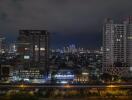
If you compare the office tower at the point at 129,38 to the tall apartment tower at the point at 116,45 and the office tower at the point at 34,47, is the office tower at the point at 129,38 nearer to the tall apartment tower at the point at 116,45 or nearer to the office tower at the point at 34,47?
the tall apartment tower at the point at 116,45

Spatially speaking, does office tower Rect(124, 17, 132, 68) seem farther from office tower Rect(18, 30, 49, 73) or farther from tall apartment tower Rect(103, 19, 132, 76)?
office tower Rect(18, 30, 49, 73)

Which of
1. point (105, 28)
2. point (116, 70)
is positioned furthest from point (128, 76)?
point (105, 28)

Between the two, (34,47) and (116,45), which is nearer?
(116,45)

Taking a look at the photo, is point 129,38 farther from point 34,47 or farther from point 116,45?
point 34,47

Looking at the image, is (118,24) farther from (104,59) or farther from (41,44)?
(41,44)

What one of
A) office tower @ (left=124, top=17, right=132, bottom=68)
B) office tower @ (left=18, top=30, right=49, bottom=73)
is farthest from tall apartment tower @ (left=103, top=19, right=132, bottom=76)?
office tower @ (left=18, top=30, right=49, bottom=73)

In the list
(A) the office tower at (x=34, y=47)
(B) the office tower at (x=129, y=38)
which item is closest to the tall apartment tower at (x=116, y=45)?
(B) the office tower at (x=129, y=38)

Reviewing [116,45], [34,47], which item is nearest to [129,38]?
[116,45]
